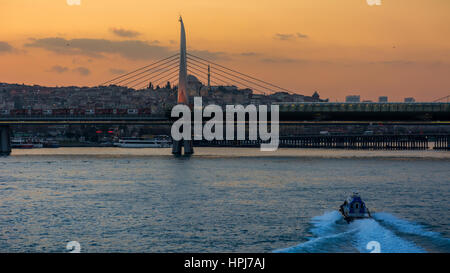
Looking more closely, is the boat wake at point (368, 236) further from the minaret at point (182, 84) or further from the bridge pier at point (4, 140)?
the bridge pier at point (4, 140)

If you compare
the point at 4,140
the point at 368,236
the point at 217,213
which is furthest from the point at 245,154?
the point at 368,236

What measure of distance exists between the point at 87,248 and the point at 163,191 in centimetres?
2341

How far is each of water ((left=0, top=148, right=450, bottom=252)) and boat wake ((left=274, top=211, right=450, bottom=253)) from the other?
0.05m

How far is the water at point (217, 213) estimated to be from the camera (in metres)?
25.7

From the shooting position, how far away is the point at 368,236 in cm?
2800

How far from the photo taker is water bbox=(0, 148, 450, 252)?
2573 centimetres

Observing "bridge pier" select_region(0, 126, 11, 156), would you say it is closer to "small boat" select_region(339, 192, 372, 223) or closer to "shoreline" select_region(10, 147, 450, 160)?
"shoreline" select_region(10, 147, 450, 160)

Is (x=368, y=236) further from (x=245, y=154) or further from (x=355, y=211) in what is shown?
(x=245, y=154)

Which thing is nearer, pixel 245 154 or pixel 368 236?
pixel 368 236

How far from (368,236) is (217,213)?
10.5m

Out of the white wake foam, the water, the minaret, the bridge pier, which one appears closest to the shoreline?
the minaret

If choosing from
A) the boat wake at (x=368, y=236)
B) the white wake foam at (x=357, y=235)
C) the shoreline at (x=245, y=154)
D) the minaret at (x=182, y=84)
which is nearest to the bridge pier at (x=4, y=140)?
the shoreline at (x=245, y=154)

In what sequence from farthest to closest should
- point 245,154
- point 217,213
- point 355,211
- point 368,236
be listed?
point 245,154 < point 217,213 < point 355,211 < point 368,236
